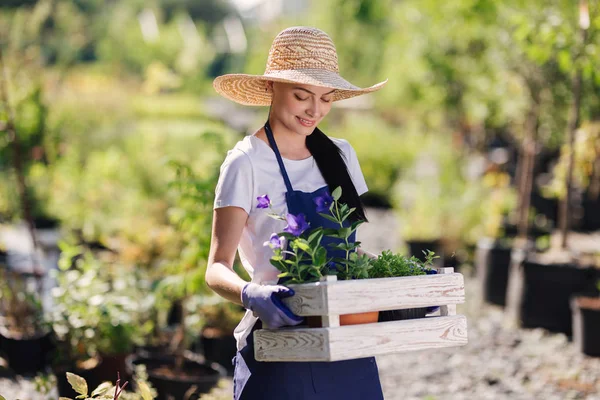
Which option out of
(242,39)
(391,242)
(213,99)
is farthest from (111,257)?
(242,39)

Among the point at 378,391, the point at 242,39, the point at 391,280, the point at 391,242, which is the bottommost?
the point at 391,242

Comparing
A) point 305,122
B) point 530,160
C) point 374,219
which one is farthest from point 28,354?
point 374,219

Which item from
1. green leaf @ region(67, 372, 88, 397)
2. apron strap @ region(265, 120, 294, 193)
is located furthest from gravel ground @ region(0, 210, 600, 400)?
apron strap @ region(265, 120, 294, 193)

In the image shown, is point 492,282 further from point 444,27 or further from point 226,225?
point 226,225

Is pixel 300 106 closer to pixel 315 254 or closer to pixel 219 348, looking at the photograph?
pixel 315 254

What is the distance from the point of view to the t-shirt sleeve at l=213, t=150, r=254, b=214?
211 cm

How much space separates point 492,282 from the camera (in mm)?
7145

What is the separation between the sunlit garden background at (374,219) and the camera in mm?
4227

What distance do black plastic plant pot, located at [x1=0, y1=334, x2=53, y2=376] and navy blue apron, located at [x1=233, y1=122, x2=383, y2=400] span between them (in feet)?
8.35

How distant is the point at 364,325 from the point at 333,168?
0.57 meters

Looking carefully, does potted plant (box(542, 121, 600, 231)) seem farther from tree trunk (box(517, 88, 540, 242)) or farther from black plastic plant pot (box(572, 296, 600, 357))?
black plastic plant pot (box(572, 296, 600, 357))

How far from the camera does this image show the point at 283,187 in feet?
7.22

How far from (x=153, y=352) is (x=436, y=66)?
9.54 m

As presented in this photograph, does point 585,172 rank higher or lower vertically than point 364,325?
lower
